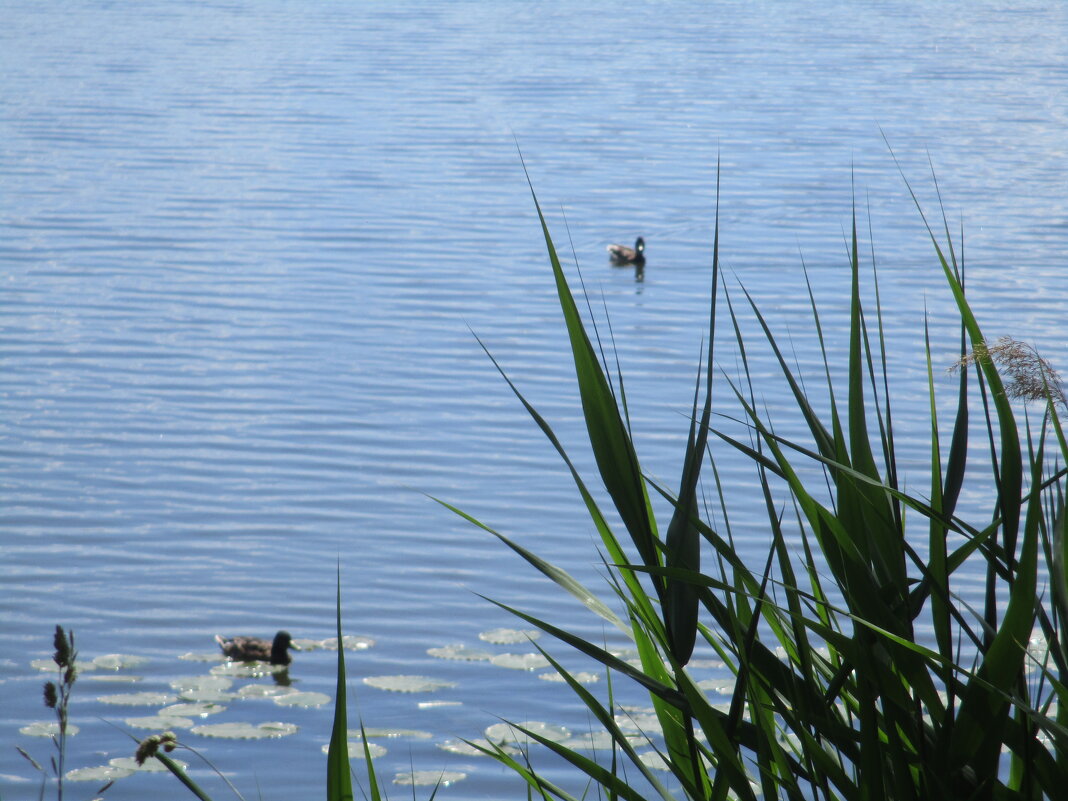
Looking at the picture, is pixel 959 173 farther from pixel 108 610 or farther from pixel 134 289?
pixel 108 610

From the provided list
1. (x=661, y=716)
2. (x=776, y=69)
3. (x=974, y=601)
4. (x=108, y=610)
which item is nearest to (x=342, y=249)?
(x=108, y=610)

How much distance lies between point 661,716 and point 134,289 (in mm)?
9672

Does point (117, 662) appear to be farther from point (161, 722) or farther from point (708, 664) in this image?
point (708, 664)

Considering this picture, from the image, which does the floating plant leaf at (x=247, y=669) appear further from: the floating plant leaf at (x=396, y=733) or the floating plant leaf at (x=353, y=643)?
the floating plant leaf at (x=396, y=733)

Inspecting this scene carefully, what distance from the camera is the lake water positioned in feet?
19.0

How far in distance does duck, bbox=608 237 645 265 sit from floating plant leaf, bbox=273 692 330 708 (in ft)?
24.9

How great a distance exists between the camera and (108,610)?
584 centimetres

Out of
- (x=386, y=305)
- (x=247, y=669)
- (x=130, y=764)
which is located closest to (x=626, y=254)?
(x=386, y=305)

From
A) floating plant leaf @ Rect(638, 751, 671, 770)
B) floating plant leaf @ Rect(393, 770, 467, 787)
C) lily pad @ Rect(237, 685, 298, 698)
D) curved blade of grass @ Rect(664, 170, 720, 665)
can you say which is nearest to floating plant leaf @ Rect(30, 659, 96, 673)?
lily pad @ Rect(237, 685, 298, 698)

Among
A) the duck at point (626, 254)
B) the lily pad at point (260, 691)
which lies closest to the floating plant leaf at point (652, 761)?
the lily pad at point (260, 691)

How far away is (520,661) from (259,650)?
3.20 feet

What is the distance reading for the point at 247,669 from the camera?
203 inches

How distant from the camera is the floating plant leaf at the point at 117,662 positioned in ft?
17.3

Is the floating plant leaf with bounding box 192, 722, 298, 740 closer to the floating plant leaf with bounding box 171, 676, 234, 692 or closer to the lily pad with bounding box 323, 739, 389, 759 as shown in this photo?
the lily pad with bounding box 323, 739, 389, 759
